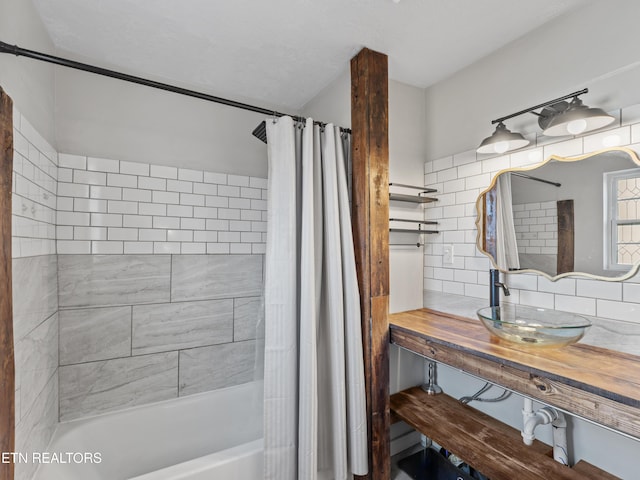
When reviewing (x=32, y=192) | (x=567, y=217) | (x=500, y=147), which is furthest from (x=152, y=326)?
(x=567, y=217)

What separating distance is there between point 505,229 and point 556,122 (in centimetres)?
55

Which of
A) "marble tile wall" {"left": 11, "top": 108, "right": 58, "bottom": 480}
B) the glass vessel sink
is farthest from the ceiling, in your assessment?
the glass vessel sink

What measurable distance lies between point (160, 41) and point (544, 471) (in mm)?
2805

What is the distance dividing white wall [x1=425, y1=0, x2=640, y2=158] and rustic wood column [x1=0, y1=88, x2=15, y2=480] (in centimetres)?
209

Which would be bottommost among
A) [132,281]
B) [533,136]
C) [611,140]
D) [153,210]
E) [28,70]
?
[132,281]

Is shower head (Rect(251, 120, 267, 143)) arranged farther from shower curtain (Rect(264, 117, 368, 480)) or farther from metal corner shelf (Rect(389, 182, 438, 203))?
metal corner shelf (Rect(389, 182, 438, 203))

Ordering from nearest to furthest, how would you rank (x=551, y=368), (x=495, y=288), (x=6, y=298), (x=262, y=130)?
(x=6, y=298) → (x=551, y=368) → (x=495, y=288) → (x=262, y=130)

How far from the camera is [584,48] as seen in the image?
4.65ft

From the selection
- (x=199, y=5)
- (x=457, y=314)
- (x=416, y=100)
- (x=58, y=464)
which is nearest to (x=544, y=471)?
(x=457, y=314)

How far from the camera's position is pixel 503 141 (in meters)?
1.60

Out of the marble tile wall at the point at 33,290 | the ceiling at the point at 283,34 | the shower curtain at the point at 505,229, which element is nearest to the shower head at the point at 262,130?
the ceiling at the point at 283,34

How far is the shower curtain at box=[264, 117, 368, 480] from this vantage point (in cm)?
160

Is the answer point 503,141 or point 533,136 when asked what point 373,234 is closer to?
point 503,141

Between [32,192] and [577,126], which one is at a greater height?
[577,126]
